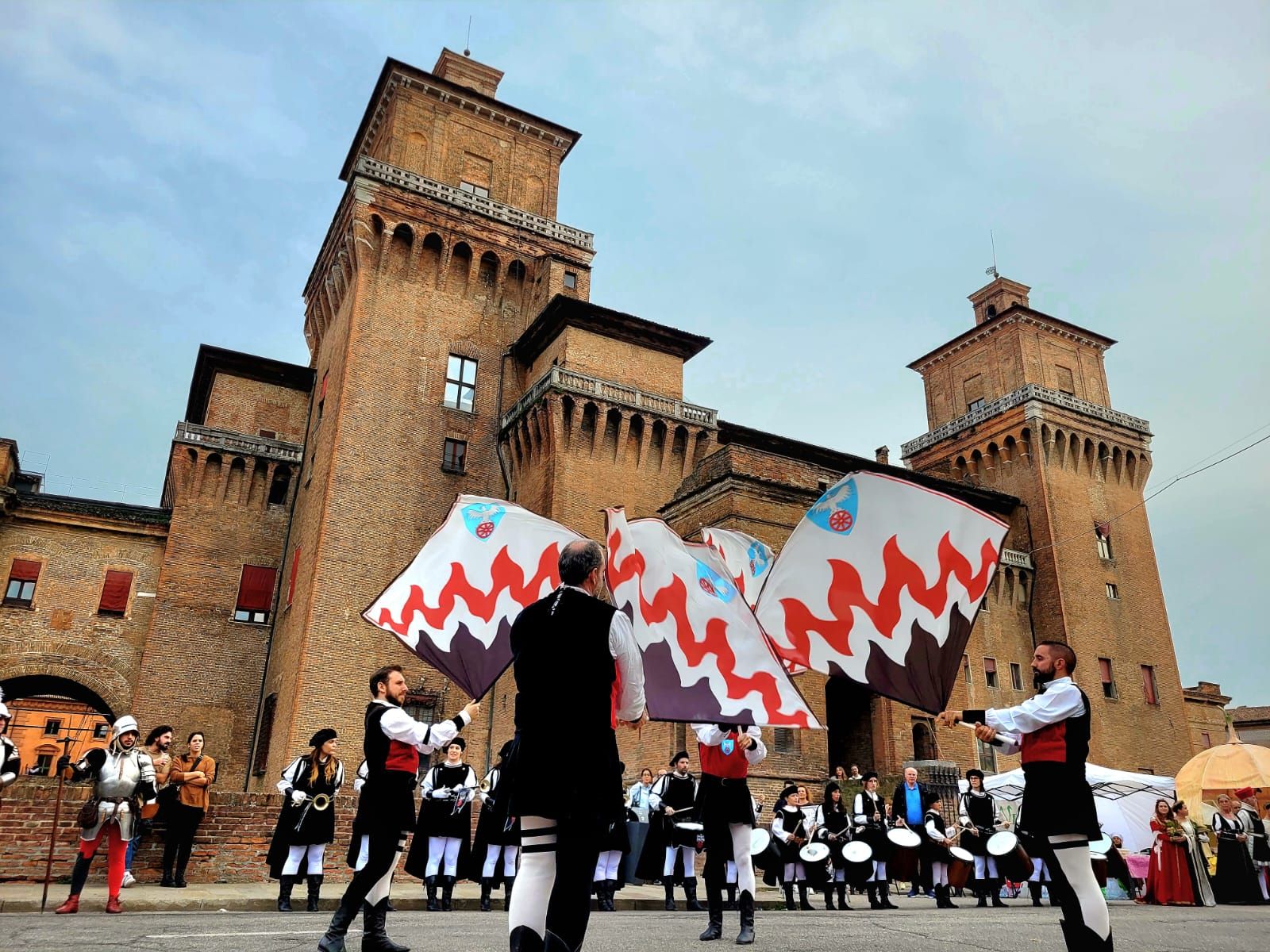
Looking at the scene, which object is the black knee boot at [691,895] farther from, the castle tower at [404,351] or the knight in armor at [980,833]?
the castle tower at [404,351]

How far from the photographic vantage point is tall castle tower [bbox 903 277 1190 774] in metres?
38.8

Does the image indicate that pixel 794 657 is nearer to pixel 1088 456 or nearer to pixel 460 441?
pixel 460 441

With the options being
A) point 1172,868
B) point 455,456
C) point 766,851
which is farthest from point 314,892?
point 455,456

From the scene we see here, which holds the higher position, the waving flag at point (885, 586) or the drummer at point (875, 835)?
the waving flag at point (885, 586)

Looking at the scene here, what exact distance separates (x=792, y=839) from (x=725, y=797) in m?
6.11

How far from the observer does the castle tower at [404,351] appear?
26.8 metres

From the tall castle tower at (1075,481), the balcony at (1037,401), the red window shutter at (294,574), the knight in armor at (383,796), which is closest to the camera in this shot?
the knight in armor at (383,796)

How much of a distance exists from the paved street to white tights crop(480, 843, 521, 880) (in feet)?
3.64

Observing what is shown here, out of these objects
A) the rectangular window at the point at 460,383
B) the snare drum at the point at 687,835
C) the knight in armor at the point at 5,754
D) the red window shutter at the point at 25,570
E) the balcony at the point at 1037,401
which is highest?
the balcony at the point at 1037,401

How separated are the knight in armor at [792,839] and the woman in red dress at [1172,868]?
649cm

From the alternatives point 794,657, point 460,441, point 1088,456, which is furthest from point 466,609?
point 1088,456

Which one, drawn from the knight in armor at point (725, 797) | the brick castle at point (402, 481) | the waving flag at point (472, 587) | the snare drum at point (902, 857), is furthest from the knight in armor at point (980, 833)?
the waving flag at point (472, 587)

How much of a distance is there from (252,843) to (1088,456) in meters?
40.6

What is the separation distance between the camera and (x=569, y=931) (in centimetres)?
378
